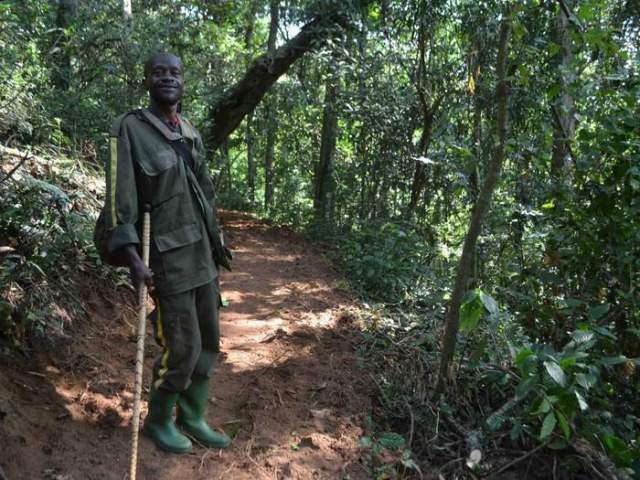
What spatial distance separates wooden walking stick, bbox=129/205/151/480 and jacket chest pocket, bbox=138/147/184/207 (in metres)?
0.10

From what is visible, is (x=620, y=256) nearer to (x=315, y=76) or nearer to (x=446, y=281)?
(x=446, y=281)

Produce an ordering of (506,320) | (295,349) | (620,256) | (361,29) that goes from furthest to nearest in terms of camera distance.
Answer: (361,29), (295,349), (506,320), (620,256)

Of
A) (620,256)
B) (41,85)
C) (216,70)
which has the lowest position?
(620,256)

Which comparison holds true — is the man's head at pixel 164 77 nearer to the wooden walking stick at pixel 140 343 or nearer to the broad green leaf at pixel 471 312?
the wooden walking stick at pixel 140 343

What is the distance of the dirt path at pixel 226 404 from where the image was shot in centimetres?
331

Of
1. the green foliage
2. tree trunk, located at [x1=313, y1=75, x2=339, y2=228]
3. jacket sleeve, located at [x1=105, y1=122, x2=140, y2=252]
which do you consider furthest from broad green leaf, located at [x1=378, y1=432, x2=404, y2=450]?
tree trunk, located at [x1=313, y1=75, x2=339, y2=228]

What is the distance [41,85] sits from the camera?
22.7 feet

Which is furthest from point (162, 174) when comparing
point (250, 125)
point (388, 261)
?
point (250, 125)

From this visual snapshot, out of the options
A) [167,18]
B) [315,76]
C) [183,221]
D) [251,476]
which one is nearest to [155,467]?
[251,476]

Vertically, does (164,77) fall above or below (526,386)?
above

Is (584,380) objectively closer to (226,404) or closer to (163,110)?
(226,404)

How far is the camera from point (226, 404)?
4.32m

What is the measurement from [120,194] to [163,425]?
140 cm

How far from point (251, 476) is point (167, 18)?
7687 mm
